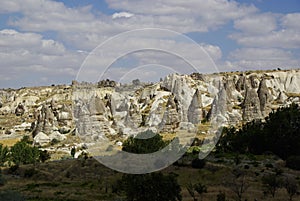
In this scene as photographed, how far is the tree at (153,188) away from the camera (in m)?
24.4

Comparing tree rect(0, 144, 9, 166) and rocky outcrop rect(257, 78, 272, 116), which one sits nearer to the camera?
tree rect(0, 144, 9, 166)

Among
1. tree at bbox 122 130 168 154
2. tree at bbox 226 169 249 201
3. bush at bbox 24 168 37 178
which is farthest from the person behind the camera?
bush at bbox 24 168 37 178

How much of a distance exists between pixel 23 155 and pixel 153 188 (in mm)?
40884

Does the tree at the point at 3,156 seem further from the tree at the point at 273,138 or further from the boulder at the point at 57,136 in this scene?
the tree at the point at 273,138

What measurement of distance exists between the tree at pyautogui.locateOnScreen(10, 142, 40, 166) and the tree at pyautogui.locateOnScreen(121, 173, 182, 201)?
1494 inches

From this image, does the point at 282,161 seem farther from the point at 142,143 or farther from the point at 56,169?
the point at 56,169

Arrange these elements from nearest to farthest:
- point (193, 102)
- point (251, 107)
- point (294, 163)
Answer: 1. point (294, 163)
2. point (193, 102)
3. point (251, 107)

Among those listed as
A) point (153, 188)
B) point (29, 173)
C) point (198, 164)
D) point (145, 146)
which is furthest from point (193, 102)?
point (153, 188)

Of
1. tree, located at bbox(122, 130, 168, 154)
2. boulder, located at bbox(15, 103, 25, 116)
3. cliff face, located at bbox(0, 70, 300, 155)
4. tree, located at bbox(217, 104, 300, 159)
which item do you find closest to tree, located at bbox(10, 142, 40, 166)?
cliff face, located at bbox(0, 70, 300, 155)

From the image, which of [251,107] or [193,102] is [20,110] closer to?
[193,102]

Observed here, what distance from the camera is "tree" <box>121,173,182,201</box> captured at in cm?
2442

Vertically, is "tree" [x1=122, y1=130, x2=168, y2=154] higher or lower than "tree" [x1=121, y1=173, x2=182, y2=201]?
higher

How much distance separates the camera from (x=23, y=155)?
6038cm

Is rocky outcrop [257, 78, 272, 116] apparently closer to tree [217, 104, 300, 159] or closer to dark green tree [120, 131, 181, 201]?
tree [217, 104, 300, 159]
